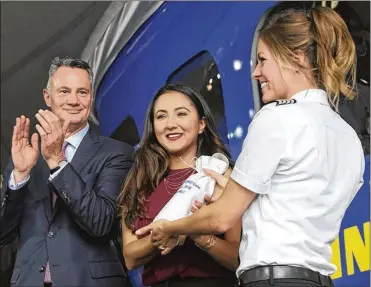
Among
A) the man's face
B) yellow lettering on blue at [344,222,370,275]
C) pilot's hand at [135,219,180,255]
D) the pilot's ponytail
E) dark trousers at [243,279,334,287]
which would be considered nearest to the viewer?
dark trousers at [243,279,334,287]

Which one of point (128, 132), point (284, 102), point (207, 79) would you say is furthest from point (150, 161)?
point (128, 132)

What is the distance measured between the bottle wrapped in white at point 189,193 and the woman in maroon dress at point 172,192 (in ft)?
0.08

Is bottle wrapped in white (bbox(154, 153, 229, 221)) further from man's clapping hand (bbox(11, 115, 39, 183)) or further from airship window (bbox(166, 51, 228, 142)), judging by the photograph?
airship window (bbox(166, 51, 228, 142))

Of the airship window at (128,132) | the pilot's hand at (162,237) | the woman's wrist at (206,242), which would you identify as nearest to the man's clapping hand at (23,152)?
the pilot's hand at (162,237)

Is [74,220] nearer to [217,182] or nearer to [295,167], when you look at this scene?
[217,182]

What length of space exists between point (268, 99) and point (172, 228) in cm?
35

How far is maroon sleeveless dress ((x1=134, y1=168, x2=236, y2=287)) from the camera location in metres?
1.62

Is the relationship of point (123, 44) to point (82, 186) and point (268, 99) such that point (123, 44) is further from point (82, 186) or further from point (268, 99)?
point (268, 99)

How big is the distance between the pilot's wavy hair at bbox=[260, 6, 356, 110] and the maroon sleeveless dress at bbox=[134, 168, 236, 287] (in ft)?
1.77

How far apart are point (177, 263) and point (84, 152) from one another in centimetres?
46

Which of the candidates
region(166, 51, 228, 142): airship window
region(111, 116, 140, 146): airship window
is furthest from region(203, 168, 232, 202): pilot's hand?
region(111, 116, 140, 146): airship window

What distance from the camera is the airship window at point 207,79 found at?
230cm

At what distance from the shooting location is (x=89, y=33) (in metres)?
3.04

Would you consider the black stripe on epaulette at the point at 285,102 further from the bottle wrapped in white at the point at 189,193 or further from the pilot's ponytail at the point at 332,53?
the bottle wrapped in white at the point at 189,193
